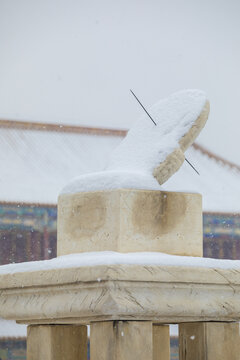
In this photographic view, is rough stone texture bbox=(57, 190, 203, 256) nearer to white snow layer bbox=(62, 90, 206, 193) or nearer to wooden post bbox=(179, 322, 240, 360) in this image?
white snow layer bbox=(62, 90, 206, 193)

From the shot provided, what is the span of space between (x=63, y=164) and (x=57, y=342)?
1610 centimetres

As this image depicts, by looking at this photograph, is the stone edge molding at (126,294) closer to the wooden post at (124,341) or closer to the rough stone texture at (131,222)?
the wooden post at (124,341)

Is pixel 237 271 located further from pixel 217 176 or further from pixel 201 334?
pixel 217 176

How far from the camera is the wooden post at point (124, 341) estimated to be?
3830mm

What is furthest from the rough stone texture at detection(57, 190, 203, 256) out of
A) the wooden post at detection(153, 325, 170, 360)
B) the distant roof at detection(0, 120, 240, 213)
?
the distant roof at detection(0, 120, 240, 213)

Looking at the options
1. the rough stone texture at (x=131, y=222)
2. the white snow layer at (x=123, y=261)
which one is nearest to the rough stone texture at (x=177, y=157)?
the rough stone texture at (x=131, y=222)

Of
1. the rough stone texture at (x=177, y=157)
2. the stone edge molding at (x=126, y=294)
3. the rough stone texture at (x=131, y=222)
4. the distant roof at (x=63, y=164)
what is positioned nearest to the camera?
the stone edge molding at (x=126, y=294)

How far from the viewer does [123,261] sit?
12.4ft

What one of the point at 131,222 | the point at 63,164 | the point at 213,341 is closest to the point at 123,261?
the point at 131,222

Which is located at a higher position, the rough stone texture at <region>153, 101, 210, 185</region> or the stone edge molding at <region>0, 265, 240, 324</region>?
the rough stone texture at <region>153, 101, 210, 185</region>

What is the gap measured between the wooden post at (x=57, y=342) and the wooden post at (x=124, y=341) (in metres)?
0.39

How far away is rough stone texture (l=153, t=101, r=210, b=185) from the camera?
440 cm

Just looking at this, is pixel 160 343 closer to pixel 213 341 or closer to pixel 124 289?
pixel 213 341

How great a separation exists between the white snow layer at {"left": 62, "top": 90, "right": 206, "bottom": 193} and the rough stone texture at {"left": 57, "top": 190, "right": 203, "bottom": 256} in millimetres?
58
